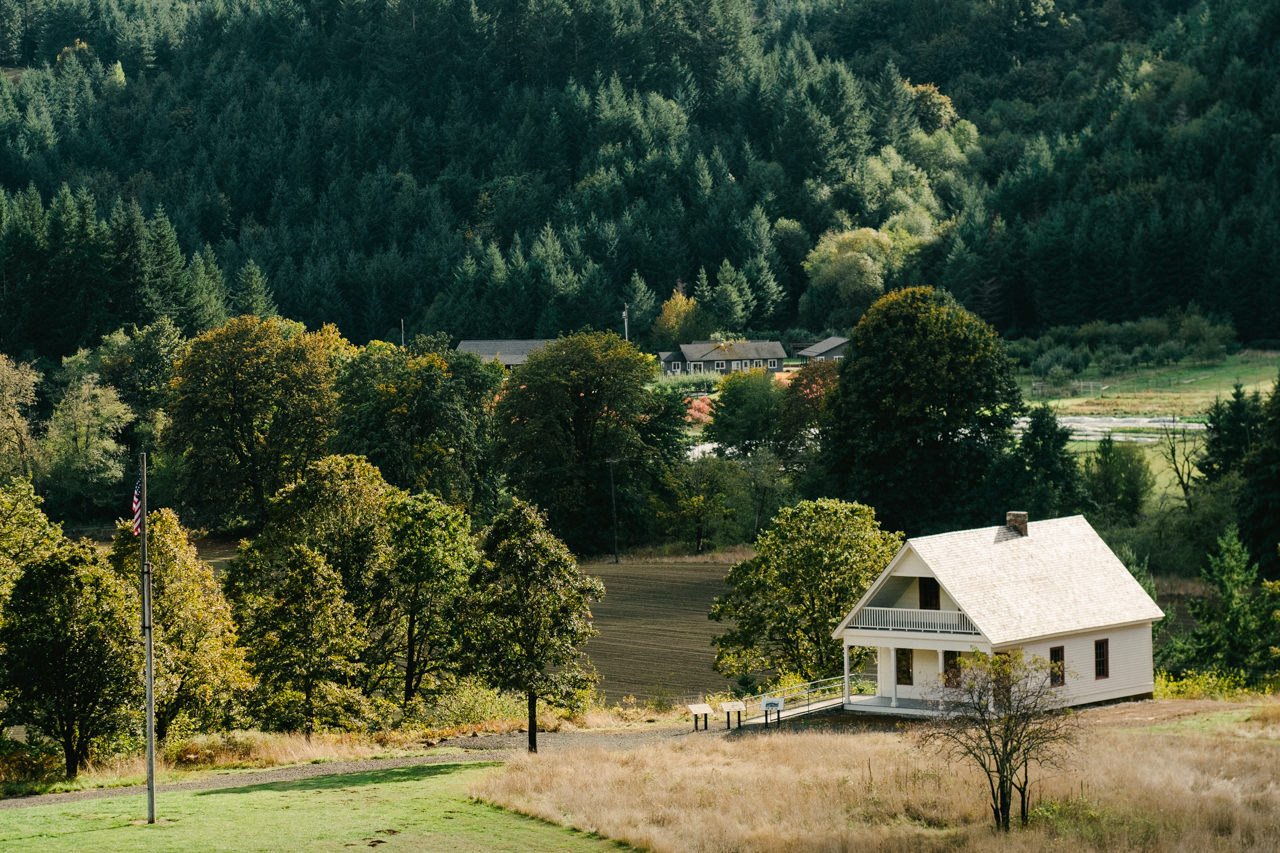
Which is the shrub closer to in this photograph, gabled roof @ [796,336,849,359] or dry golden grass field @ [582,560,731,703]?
dry golden grass field @ [582,560,731,703]

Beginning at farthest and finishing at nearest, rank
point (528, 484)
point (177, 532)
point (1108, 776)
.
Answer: point (528, 484) < point (177, 532) < point (1108, 776)

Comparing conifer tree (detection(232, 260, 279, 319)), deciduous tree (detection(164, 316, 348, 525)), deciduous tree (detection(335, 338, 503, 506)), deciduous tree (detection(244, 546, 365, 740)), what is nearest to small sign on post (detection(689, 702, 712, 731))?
deciduous tree (detection(244, 546, 365, 740))

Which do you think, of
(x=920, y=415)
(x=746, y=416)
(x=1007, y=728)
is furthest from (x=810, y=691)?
(x=746, y=416)

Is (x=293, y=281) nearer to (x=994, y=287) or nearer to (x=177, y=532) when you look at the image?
(x=994, y=287)

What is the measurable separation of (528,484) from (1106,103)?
4602 inches

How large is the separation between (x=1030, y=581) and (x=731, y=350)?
103281mm

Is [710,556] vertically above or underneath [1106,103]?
underneath

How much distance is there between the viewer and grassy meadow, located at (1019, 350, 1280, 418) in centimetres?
10100

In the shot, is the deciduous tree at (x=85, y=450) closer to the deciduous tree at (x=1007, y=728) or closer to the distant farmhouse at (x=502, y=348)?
the distant farmhouse at (x=502, y=348)

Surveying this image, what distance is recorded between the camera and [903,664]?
144 feet

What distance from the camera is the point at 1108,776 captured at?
29750 millimetres

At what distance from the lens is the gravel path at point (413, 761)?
32.3 metres

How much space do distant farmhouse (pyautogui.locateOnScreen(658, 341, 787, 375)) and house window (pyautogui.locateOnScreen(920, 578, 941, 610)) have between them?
99.9 m

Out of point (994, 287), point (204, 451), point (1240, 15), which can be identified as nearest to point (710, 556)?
point (204, 451)
